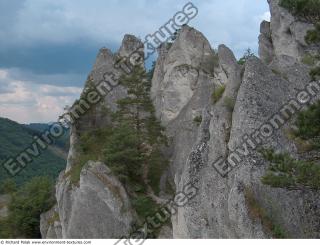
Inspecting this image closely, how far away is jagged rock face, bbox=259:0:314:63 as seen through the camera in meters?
44.7

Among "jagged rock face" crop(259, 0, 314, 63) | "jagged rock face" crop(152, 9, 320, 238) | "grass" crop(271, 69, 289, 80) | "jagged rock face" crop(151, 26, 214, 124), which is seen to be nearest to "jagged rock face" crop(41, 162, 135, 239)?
"jagged rock face" crop(152, 9, 320, 238)

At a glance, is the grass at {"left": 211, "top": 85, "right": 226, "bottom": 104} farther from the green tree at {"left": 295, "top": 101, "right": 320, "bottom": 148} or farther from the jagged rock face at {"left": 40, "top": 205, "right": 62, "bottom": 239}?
the jagged rock face at {"left": 40, "top": 205, "right": 62, "bottom": 239}

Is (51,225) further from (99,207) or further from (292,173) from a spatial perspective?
(292,173)

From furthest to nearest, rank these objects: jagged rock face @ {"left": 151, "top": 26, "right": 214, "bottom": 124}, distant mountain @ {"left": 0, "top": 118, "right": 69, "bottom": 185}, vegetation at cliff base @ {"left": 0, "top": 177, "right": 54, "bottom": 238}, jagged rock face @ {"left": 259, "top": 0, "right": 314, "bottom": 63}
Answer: distant mountain @ {"left": 0, "top": 118, "right": 69, "bottom": 185}, jagged rock face @ {"left": 151, "top": 26, "right": 214, "bottom": 124}, vegetation at cliff base @ {"left": 0, "top": 177, "right": 54, "bottom": 238}, jagged rock face @ {"left": 259, "top": 0, "right": 314, "bottom": 63}

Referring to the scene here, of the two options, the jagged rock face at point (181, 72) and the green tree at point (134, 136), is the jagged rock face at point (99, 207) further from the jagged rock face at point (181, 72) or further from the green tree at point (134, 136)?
the jagged rock face at point (181, 72)

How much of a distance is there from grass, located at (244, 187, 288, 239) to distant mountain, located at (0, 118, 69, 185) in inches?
3813

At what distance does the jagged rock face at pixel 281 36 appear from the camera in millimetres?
44688

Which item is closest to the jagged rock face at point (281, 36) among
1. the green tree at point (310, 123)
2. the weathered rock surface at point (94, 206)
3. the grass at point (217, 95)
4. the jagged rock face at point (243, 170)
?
the grass at point (217, 95)

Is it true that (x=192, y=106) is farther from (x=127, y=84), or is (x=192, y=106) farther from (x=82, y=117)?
(x=82, y=117)

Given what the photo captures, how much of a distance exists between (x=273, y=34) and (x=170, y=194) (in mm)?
21448

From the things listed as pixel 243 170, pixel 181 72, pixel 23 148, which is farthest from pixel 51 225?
pixel 23 148

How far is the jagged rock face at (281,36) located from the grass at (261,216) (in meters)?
26.2

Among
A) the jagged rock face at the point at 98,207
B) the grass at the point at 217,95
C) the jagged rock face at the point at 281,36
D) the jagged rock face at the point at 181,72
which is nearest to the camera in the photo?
the grass at the point at 217,95

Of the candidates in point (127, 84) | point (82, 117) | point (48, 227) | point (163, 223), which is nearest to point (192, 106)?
point (127, 84)
